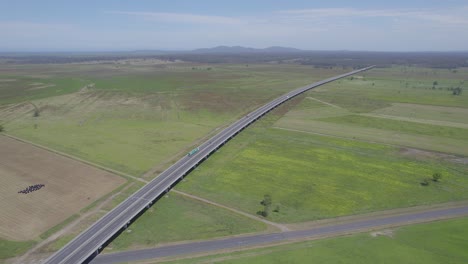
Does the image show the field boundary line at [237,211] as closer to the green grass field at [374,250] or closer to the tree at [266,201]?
the tree at [266,201]

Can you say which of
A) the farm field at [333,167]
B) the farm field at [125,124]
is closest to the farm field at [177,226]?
the farm field at [333,167]

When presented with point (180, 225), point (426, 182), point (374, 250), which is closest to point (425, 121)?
point (426, 182)

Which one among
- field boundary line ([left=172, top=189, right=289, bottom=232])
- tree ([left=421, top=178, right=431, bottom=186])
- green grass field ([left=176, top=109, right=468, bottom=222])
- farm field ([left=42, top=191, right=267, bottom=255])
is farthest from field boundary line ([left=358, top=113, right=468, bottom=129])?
farm field ([left=42, top=191, right=267, bottom=255])

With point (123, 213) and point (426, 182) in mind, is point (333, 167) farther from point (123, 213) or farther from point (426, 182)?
point (123, 213)

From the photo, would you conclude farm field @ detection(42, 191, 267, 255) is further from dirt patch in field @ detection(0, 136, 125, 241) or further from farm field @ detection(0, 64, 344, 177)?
farm field @ detection(0, 64, 344, 177)

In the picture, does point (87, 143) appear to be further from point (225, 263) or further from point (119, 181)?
point (225, 263)

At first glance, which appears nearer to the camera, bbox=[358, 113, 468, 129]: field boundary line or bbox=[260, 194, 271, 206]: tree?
bbox=[260, 194, 271, 206]: tree

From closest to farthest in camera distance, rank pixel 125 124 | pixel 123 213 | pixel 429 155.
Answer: pixel 123 213 < pixel 429 155 < pixel 125 124
